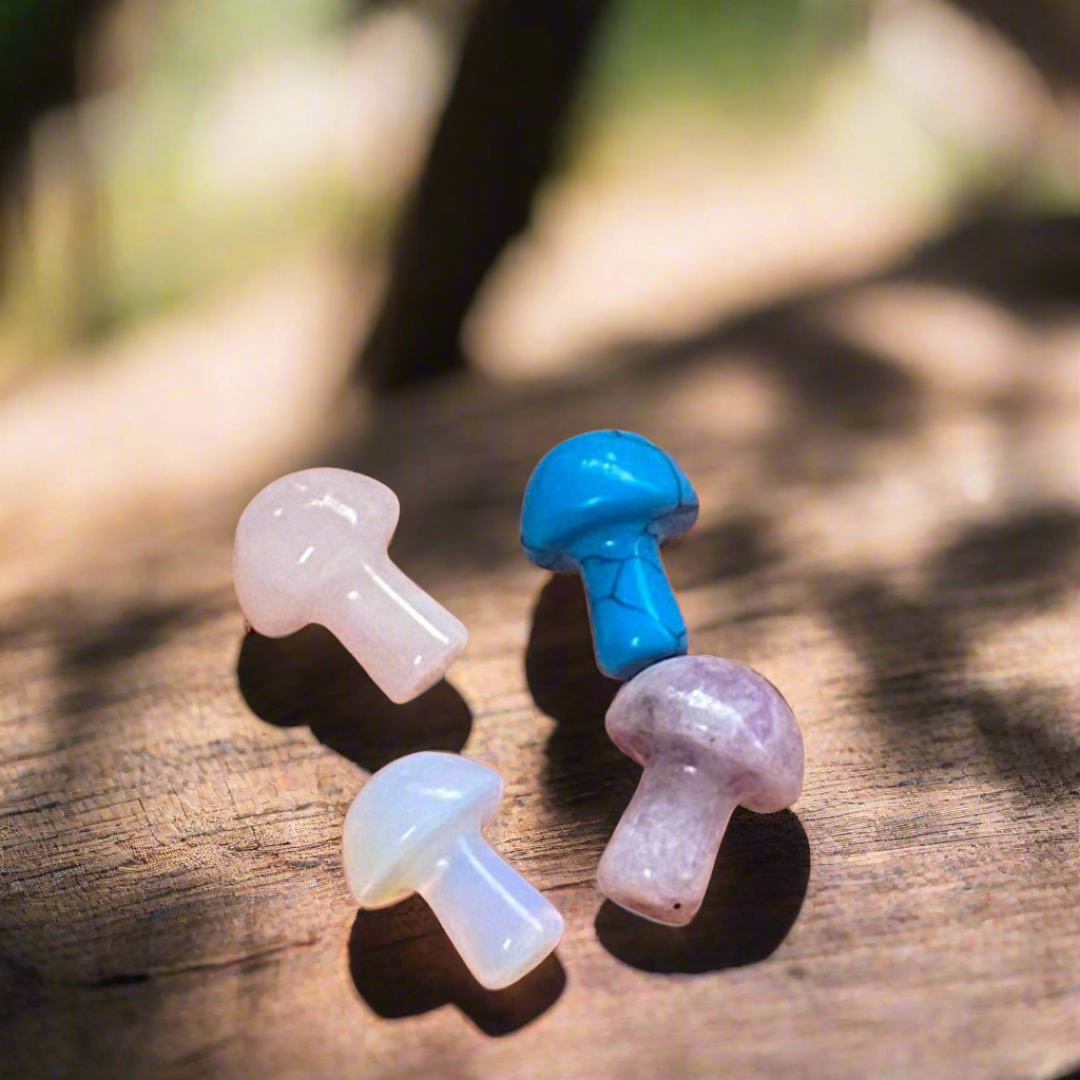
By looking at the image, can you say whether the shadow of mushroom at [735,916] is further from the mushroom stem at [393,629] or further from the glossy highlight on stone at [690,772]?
the mushroom stem at [393,629]

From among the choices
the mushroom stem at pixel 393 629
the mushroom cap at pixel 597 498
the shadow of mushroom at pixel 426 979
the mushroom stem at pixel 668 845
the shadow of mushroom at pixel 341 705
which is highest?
the mushroom cap at pixel 597 498

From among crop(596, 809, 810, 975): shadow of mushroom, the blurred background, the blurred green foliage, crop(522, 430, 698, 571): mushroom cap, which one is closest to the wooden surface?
crop(596, 809, 810, 975): shadow of mushroom

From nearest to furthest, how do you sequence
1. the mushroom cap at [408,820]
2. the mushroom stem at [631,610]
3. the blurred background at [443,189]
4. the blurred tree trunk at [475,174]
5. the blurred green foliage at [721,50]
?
the mushroom cap at [408,820]
the mushroom stem at [631,610]
the blurred tree trunk at [475,174]
the blurred background at [443,189]
the blurred green foliage at [721,50]

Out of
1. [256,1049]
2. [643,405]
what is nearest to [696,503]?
[643,405]

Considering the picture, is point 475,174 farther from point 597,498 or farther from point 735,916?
point 735,916

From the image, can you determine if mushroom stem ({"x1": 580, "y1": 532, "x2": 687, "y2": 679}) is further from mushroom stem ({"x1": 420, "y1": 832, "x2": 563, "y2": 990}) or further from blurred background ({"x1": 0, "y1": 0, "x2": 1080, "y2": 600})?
blurred background ({"x1": 0, "y1": 0, "x2": 1080, "y2": 600})

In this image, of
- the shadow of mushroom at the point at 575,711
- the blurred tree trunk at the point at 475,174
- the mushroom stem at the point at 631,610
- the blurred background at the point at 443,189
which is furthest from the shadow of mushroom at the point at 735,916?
the blurred tree trunk at the point at 475,174
